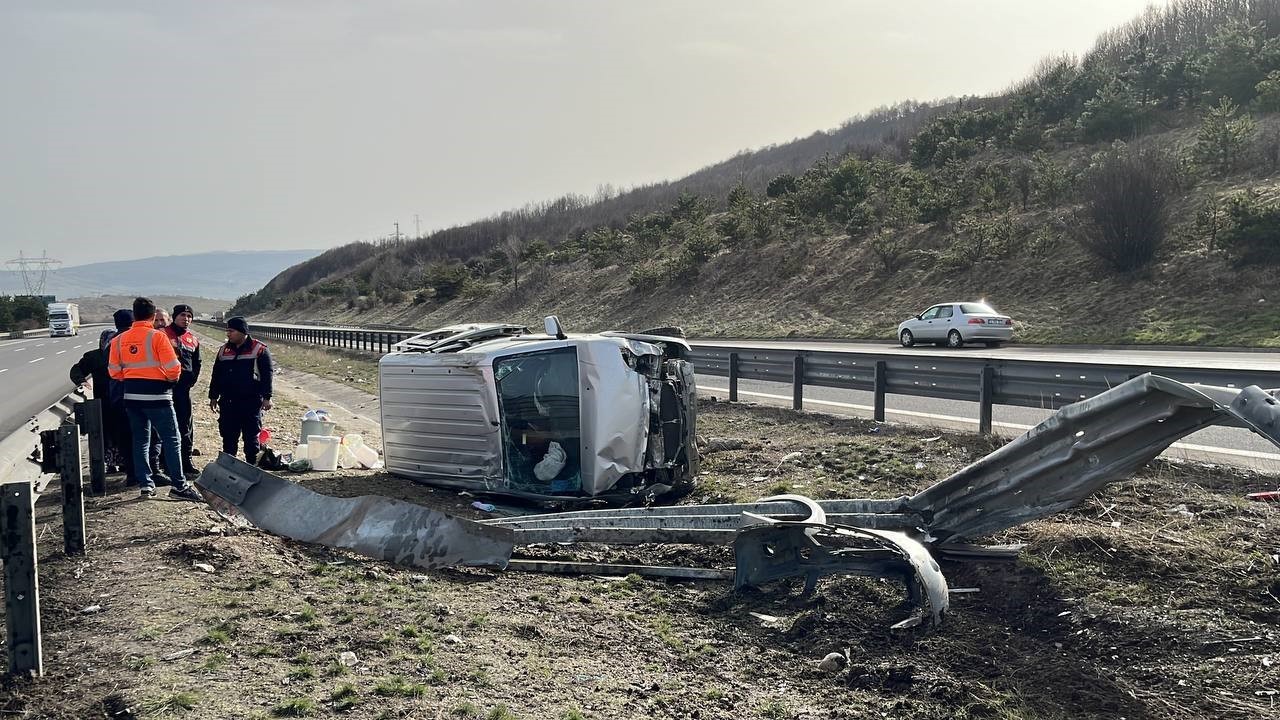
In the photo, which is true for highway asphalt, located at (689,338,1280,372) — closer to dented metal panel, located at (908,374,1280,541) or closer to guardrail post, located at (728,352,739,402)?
guardrail post, located at (728,352,739,402)

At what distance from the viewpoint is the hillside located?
24.9 metres

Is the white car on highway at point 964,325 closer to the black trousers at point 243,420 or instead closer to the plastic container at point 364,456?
the plastic container at point 364,456

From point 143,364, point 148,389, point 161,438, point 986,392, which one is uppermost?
point 143,364

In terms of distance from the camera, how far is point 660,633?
4.84 m

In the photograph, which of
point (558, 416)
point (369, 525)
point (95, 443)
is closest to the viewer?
point (369, 525)

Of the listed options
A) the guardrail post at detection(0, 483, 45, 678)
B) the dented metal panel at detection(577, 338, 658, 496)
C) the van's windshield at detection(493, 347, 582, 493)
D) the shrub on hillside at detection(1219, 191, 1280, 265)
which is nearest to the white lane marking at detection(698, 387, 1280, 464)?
the dented metal panel at detection(577, 338, 658, 496)

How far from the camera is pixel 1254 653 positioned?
416 cm

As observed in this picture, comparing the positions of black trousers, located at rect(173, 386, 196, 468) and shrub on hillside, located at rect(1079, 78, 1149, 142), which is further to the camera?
shrub on hillside, located at rect(1079, 78, 1149, 142)

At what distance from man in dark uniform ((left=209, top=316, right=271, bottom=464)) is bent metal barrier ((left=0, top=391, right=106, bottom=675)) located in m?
1.29

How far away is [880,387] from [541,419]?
512 cm

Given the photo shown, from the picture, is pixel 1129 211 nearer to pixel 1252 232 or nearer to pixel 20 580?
pixel 1252 232

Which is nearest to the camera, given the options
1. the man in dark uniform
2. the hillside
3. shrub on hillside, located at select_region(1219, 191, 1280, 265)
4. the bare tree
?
the man in dark uniform

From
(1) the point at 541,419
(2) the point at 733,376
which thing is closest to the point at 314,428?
(1) the point at 541,419

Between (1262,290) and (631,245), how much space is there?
3534cm
